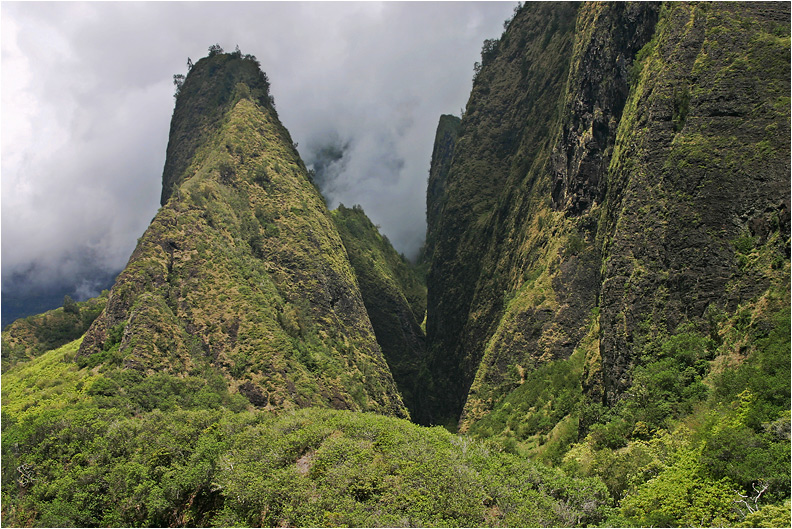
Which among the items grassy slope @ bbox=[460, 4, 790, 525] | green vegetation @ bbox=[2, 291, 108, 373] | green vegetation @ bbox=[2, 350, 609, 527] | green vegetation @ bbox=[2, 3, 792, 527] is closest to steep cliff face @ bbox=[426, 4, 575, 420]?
green vegetation @ bbox=[2, 3, 792, 527]

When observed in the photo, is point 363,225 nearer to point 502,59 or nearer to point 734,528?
point 502,59

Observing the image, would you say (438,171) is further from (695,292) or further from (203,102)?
(695,292)

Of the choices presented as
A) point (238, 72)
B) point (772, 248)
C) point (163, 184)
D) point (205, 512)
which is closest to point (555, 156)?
point (772, 248)

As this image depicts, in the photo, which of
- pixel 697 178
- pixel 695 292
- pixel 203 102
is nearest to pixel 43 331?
pixel 203 102

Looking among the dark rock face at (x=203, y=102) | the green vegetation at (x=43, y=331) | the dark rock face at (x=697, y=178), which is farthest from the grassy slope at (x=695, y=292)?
the dark rock face at (x=203, y=102)

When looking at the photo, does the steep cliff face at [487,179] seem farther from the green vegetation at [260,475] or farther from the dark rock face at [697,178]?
the green vegetation at [260,475]

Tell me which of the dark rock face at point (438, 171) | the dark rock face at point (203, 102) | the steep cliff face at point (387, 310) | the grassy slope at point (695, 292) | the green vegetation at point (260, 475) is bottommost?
→ the green vegetation at point (260, 475)
